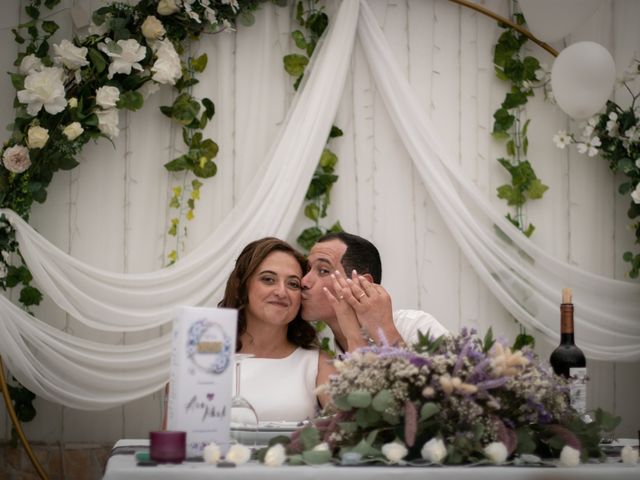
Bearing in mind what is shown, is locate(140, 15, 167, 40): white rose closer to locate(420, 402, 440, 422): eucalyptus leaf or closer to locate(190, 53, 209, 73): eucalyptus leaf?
locate(190, 53, 209, 73): eucalyptus leaf

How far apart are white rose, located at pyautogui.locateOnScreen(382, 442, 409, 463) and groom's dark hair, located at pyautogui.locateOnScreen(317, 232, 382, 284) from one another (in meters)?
1.52

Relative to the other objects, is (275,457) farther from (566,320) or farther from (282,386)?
(282,386)

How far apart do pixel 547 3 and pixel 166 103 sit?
1.32 metres

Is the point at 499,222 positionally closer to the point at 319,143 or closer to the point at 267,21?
the point at 319,143

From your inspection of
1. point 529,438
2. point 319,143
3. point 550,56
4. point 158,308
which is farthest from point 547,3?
point 529,438

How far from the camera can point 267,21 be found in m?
3.32

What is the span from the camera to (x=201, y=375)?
1386 millimetres

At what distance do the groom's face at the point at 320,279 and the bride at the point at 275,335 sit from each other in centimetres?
3

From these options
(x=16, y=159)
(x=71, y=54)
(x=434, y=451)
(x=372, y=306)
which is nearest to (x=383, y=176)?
(x=372, y=306)

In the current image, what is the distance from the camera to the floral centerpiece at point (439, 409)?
4.48ft

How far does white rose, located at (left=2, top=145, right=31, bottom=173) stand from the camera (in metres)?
2.89

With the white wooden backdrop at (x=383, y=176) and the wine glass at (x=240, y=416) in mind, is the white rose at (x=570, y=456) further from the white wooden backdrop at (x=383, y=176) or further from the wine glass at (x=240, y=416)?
the white wooden backdrop at (x=383, y=176)

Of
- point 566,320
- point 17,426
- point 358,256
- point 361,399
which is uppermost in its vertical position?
point 358,256

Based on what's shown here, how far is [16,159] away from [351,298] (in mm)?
1208
